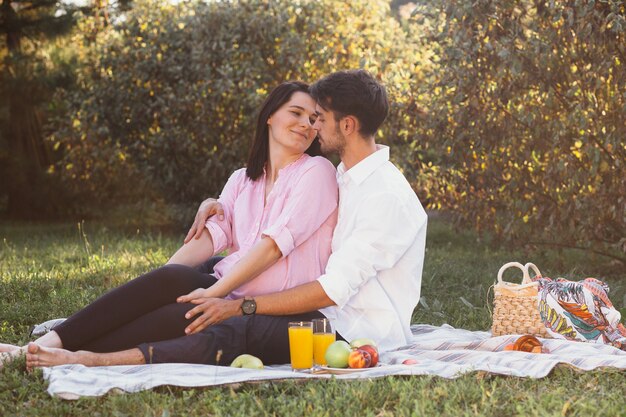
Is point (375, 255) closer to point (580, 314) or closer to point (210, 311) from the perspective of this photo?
point (210, 311)

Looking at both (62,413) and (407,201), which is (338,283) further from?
(62,413)

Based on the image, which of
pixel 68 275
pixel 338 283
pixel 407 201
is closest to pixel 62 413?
pixel 338 283

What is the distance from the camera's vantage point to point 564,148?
766 centimetres

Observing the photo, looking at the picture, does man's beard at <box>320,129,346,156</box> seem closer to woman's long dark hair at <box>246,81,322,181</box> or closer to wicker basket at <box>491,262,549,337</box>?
woman's long dark hair at <box>246,81,322,181</box>

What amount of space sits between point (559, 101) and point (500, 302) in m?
3.53

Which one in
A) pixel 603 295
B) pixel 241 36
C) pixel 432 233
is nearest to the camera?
pixel 603 295

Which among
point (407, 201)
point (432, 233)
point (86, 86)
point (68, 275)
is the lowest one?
point (432, 233)

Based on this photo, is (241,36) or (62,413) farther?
(241,36)

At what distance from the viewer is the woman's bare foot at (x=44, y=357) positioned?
3721mm

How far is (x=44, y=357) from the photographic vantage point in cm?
373

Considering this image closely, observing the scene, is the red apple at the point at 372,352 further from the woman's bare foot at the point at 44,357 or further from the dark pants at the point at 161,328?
the woman's bare foot at the point at 44,357

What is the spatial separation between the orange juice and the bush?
6.73 m

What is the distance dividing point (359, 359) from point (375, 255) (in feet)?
1.58

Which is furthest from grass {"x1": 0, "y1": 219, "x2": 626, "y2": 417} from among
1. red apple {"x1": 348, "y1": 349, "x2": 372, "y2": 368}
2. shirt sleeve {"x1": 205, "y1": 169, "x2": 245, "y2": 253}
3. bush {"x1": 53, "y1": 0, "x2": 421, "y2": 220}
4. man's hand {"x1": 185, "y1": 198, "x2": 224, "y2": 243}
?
bush {"x1": 53, "y1": 0, "x2": 421, "y2": 220}
